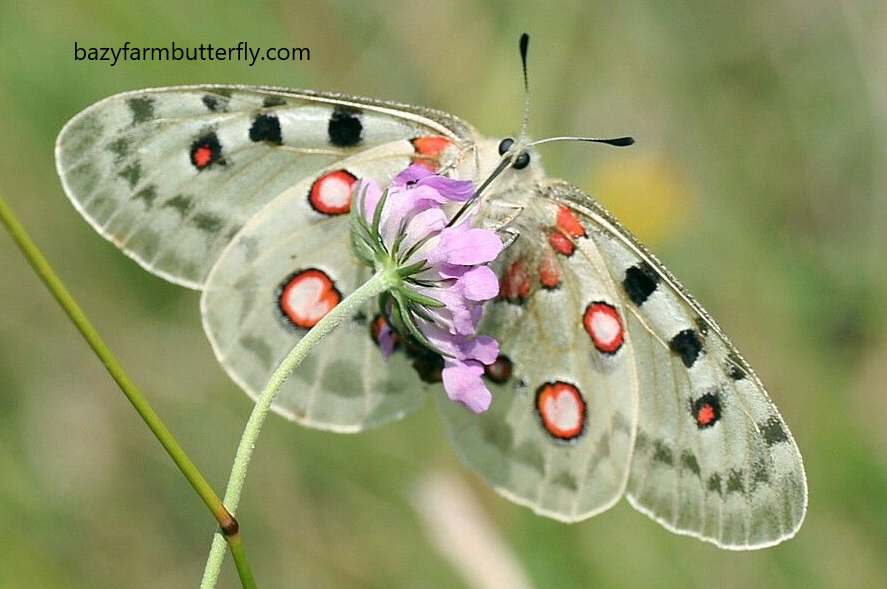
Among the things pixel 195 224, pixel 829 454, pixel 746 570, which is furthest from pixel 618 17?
pixel 195 224

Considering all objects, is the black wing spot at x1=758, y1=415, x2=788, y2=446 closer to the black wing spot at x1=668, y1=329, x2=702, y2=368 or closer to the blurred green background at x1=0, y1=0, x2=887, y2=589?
the black wing spot at x1=668, y1=329, x2=702, y2=368

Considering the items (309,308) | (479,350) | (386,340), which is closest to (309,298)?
(309,308)

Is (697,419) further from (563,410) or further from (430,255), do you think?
(430,255)

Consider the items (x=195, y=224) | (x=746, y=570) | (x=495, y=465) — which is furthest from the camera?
(x=746, y=570)

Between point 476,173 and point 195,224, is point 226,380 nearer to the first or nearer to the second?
point 195,224

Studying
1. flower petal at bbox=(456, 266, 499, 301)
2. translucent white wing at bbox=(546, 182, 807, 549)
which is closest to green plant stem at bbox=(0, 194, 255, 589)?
flower petal at bbox=(456, 266, 499, 301)

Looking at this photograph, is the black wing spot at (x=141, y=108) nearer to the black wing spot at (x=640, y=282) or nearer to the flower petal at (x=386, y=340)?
the flower petal at (x=386, y=340)

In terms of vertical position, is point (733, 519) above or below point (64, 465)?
above
